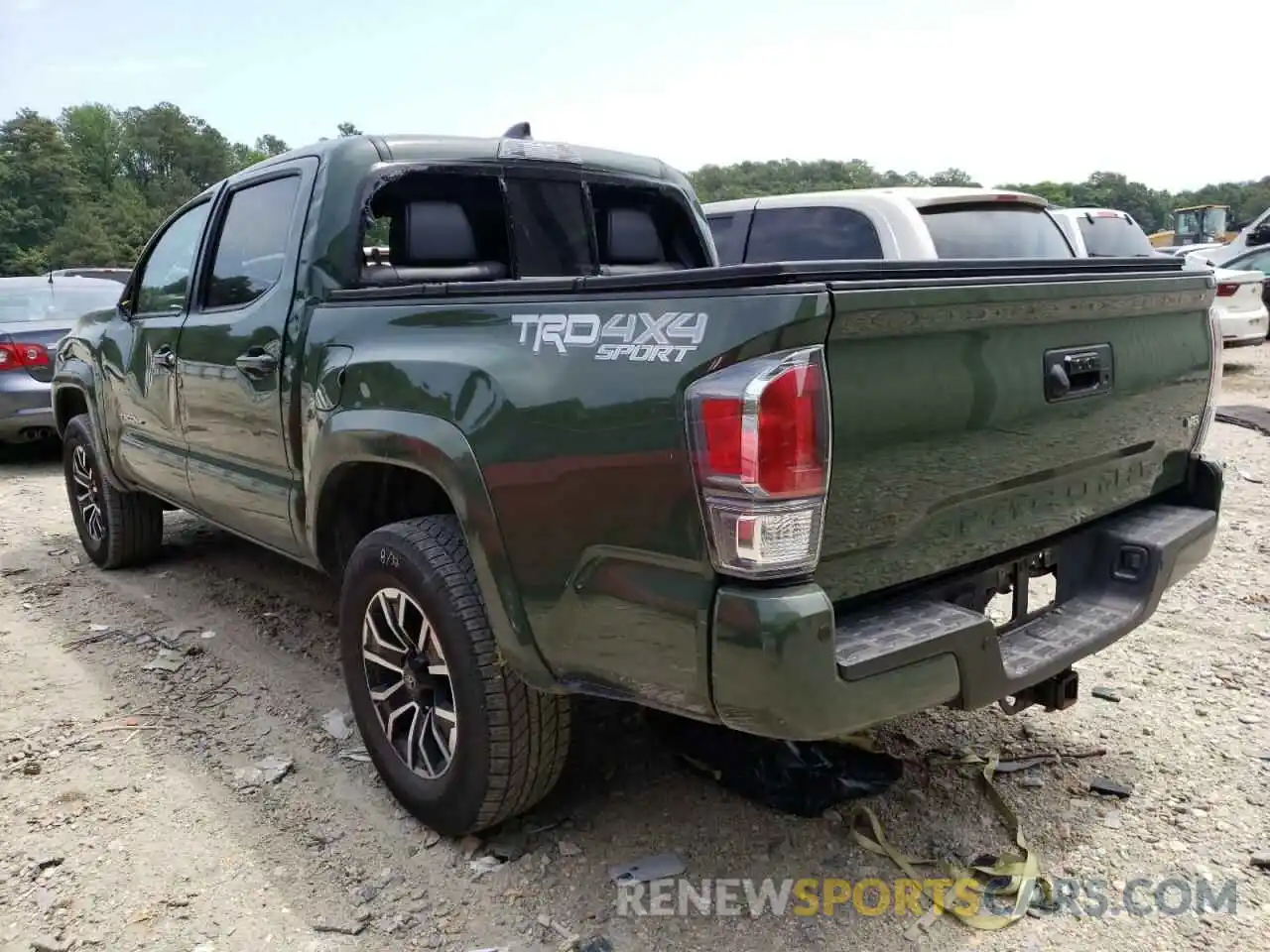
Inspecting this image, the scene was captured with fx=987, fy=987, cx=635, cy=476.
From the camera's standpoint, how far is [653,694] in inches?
82.9

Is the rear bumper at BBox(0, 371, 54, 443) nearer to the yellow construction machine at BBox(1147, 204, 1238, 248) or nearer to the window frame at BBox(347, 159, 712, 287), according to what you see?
the window frame at BBox(347, 159, 712, 287)


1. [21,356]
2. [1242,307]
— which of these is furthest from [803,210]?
[1242,307]

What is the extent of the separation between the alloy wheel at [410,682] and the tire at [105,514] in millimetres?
2845

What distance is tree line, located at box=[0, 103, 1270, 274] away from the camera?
181 feet

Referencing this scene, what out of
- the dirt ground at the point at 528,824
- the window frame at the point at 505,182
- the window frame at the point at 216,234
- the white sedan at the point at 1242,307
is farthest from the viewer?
the white sedan at the point at 1242,307

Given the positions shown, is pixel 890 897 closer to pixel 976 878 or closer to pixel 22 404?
pixel 976 878

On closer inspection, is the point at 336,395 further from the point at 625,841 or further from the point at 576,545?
the point at 625,841

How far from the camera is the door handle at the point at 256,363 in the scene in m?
3.23

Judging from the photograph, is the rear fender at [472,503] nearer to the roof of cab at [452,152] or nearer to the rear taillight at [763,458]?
the rear taillight at [763,458]

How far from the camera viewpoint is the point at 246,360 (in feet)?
10.9

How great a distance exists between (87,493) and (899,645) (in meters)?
4.94

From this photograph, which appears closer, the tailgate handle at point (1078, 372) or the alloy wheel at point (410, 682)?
the tailgate handle at point (1078, 372)

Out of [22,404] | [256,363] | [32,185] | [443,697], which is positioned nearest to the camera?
[443,697]

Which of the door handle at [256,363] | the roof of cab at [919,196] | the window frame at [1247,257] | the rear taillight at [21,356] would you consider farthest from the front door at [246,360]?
the window frame at [1247,257]
